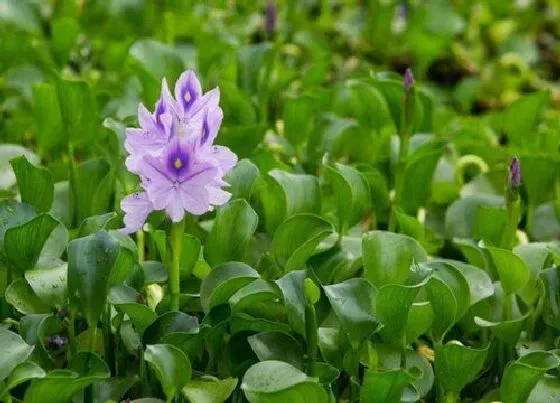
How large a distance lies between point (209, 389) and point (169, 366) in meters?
0.11

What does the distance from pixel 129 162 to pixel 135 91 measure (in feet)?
4.58

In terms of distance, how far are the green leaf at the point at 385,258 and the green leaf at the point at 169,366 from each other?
1.31ft

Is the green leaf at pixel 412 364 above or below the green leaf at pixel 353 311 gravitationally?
below

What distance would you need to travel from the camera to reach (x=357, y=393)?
1889 mm

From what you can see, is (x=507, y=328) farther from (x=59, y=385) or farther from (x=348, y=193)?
(x=59, y=385)

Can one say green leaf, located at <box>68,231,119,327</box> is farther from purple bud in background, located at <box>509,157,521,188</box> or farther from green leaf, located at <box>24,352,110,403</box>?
purple bud in background, located at <box>509,157,521,188</box>

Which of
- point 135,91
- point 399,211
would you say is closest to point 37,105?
point 135,91

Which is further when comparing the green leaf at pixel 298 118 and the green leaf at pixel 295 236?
the green leaf at pixel 298 118

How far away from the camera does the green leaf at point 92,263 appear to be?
1.79 metres

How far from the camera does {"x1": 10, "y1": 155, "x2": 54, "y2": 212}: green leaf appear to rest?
2104 millimetres

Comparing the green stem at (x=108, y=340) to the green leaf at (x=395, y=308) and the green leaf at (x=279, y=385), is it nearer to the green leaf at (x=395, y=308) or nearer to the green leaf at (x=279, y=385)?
the green leaf at (x=279, y=385)

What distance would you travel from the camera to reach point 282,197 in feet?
7.28

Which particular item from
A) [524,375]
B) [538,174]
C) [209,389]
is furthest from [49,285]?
[538,174]

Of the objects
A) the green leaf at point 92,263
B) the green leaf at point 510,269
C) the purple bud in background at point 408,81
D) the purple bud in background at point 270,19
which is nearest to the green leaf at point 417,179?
the purple bud in background at point 408,81
